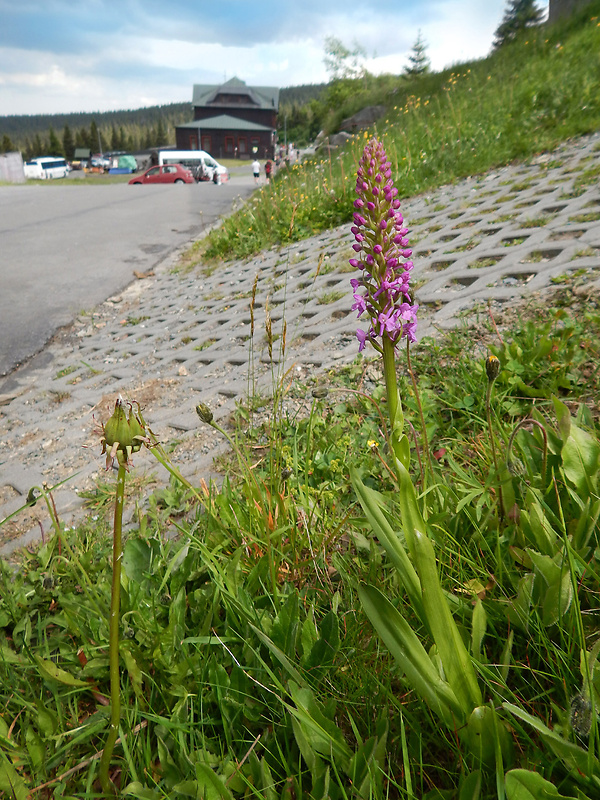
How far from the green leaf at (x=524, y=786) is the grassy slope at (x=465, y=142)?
21.8 feet

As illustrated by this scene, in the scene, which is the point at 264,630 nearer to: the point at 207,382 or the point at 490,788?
the point at 490,788

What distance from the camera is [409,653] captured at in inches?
41.6

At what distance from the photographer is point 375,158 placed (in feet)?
4.05

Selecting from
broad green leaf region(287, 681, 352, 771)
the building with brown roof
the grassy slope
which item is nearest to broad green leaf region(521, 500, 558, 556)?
broad green leaf region(287, 681, 352, 771)

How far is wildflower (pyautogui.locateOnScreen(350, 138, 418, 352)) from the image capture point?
47.6 inches

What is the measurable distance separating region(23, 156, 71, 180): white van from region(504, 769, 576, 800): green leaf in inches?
3002

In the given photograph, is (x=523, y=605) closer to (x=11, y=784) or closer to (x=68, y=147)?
(x=11, y=784)

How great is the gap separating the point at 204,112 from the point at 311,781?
10157cm

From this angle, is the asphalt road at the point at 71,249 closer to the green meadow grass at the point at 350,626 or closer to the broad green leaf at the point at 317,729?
the green meadow grass at the point at 350,626

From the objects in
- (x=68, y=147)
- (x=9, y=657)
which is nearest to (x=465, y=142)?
(x=9, y=657)

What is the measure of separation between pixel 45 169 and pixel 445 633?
269 feet

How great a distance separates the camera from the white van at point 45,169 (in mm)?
67375

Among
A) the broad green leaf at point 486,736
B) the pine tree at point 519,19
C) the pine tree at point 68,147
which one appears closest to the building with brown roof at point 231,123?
the pine tree at point 68,147

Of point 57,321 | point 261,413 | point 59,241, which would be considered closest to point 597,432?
point 261,413
